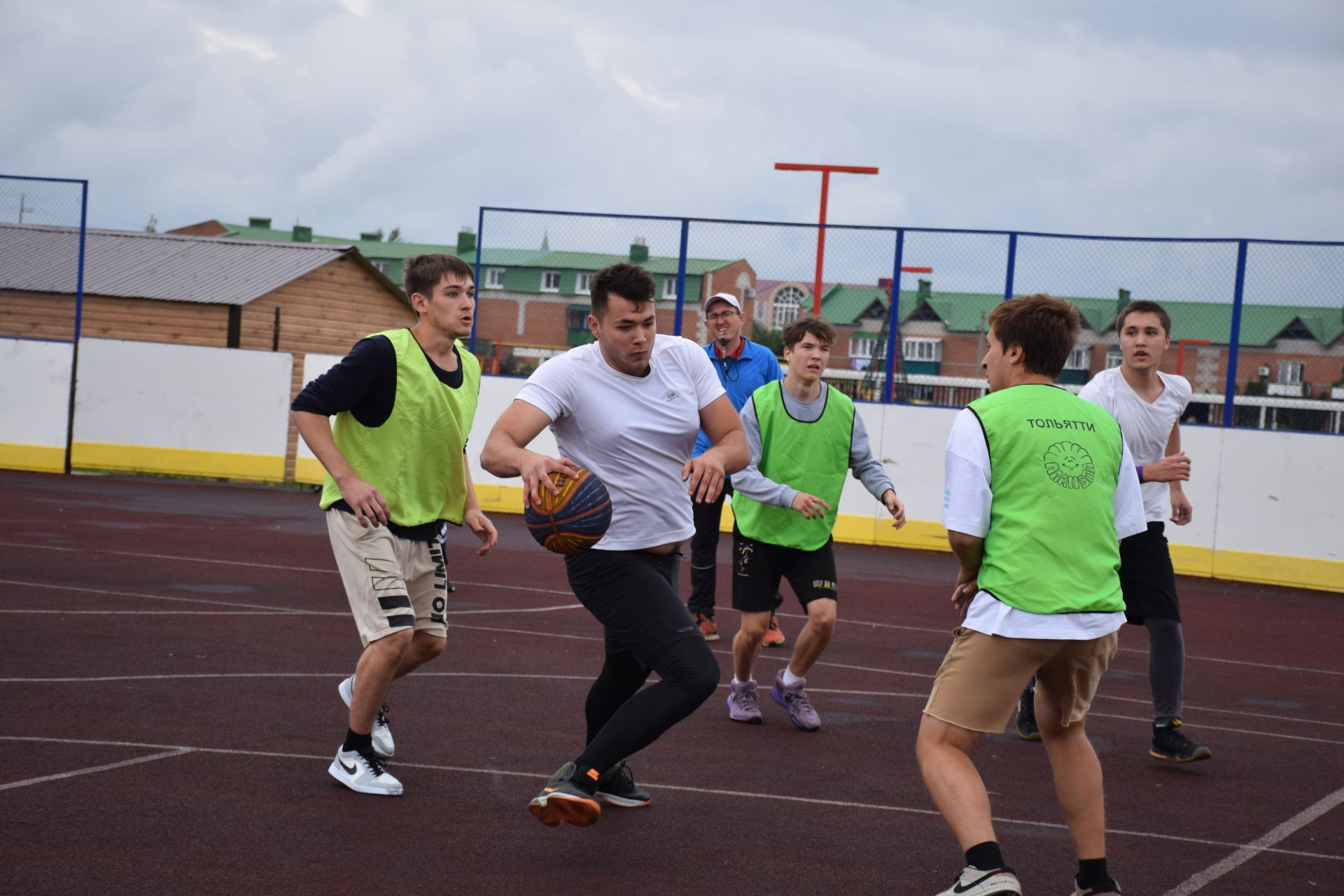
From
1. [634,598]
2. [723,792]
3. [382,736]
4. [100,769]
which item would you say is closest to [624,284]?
[634,598]

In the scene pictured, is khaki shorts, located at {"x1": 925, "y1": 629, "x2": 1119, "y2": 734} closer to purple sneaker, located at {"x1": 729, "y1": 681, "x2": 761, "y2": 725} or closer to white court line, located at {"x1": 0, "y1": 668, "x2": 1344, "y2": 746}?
purple sneaker, located at {"x1": 729, "y1": 681, "x2": 761, "y2": 725}

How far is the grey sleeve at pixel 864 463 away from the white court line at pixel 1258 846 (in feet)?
7.77

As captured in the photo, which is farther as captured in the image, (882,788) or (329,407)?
(882,788)

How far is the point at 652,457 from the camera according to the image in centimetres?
481

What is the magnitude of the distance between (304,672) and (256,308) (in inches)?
1042

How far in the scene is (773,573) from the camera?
23.0 feet

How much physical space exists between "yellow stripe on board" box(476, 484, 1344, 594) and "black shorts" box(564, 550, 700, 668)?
1050 centimetres

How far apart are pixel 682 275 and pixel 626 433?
1291cm

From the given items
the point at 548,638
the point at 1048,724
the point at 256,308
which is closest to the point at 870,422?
the point at 548,638

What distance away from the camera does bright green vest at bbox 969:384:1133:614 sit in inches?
154

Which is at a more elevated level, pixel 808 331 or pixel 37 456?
pixel 808 331

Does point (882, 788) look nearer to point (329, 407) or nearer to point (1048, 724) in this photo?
point (1048, 724)

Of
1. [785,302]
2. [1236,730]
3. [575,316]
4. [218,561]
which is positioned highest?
[785,302]

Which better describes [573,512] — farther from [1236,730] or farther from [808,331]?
[1236,730]
